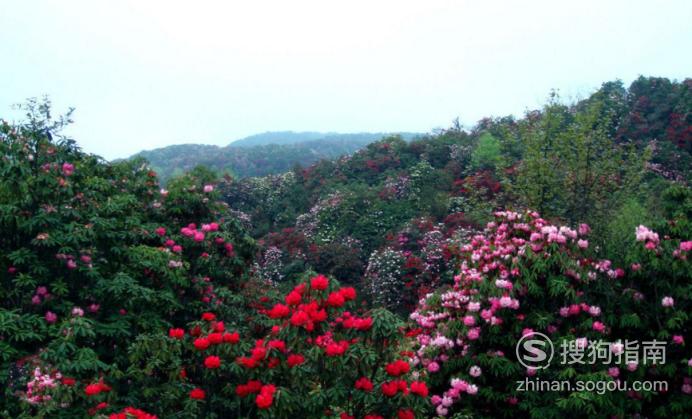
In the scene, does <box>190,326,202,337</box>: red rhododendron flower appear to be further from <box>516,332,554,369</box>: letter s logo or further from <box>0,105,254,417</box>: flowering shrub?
<box>516,332,554,369</box>: letter s logo

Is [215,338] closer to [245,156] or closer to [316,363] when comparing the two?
[316,363]

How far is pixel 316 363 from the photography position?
13.2 feet

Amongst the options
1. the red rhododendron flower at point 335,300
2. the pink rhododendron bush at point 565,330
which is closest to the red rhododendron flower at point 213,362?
the red rhododendron flower at point 335,300

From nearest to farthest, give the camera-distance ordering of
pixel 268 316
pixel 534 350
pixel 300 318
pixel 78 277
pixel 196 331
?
pixel 300 318 → pixel 196 331 → pixel 534 350 → pixel 78 277 → pixel 268 316

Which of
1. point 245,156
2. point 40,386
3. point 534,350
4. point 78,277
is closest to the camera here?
point 40,386

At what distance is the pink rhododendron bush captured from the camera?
508 centimetres

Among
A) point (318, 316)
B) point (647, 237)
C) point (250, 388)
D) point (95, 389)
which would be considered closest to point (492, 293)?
point (647, 237)

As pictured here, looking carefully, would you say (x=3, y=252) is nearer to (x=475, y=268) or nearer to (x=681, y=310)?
(x=475, y=268)

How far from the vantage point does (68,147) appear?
6.26 meters

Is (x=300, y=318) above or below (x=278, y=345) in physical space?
above

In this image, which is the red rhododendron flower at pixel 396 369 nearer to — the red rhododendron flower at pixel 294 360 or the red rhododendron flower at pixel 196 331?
the red rhododendron flower at pixel 294 360

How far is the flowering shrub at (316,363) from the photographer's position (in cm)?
378

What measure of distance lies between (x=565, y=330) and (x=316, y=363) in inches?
102

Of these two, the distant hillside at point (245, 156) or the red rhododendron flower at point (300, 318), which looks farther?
the distant hillside at point (245, 156)
